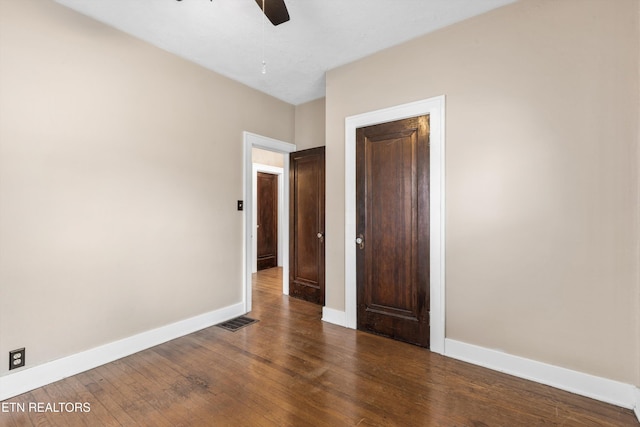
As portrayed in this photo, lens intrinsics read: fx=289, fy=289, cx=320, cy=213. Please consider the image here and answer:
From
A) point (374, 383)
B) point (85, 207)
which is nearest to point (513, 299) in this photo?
point (374, 383)

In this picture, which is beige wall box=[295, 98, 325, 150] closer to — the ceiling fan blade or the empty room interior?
the empty room interior

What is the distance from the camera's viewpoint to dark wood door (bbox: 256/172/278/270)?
20.6 feet

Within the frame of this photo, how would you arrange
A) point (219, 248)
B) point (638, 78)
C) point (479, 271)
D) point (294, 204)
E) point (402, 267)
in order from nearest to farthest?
point (638, 78)
point (479, 271)
point (402, 267)
point (219, 248)
point (294, 204)

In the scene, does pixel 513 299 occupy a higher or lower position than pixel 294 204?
lower

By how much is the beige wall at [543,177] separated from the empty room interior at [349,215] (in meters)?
0.01

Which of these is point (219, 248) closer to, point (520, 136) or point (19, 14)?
point (19, 14)

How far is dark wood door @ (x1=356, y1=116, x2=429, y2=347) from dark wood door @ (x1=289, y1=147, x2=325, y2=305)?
3.13 ft

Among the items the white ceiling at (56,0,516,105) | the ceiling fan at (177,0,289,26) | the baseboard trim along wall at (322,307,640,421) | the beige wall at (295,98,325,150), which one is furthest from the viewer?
the beige wall at (295,98,325,150)

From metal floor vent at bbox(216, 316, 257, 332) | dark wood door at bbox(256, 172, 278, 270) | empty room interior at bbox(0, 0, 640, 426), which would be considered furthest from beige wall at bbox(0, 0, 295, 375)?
dark wood door at bbox(256, 172, 278, 270)

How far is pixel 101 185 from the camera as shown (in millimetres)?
2441

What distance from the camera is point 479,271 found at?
242 cm

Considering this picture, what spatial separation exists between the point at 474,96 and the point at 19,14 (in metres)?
3.47

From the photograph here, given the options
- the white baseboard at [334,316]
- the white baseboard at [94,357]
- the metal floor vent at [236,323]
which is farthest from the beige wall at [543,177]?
the white baseboard at [94,357]

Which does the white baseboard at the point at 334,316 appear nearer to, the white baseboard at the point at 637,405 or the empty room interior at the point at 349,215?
the empty room interior at the point at 349,215
